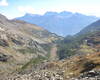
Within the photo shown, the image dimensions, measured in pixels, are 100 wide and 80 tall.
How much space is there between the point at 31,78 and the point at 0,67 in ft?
444

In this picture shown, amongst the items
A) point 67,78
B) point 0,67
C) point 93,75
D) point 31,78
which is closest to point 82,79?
point 93,75

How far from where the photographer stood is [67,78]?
192 feet

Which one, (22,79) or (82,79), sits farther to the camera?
(22,79)

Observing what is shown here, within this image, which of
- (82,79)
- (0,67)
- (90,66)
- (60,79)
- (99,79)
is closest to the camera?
(99,79)

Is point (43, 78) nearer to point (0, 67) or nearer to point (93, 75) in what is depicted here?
point (93, 75)

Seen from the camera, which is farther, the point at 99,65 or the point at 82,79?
the point at 99,65

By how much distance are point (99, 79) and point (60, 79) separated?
13.0m

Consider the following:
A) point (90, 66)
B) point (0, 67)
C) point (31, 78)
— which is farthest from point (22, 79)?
point (0, 67)

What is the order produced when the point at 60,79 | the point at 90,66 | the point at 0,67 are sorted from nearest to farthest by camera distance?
the point at 60,79 < the point at 90,66 < the point at 0,67

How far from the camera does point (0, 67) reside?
194 metres

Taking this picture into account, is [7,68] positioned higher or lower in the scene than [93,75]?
lower

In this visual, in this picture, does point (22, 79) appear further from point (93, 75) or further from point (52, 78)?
point (93, 75)

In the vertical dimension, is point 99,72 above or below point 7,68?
above

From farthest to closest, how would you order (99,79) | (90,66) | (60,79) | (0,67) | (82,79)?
(0,67)
(90,66)
(60,79)
(82,79)
(99,79)
